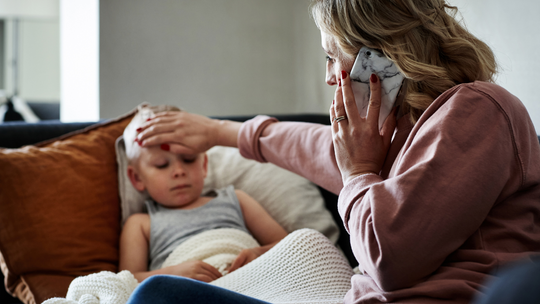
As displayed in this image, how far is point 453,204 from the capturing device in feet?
2.05

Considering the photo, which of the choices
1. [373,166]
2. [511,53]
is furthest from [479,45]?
[511,53]

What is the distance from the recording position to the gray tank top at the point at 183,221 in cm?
135

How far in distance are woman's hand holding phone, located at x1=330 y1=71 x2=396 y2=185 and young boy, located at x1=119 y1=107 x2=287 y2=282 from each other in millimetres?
559

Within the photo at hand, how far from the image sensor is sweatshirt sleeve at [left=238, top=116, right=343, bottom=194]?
1.08 meters

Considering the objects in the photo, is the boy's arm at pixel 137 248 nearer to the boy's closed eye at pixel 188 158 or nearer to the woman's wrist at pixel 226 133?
the boy's closed eye at pixel 188 158

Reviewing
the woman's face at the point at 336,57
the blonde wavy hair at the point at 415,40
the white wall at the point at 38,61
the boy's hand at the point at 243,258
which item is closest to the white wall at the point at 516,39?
the blonde wavy hair at the point at 415,40

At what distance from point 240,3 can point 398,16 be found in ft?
5.79

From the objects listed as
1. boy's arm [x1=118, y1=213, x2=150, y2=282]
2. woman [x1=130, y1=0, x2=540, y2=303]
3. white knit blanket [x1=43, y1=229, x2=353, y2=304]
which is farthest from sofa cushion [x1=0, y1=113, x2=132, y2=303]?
woman [x1=130, y1=0, x2=540, y2=303]

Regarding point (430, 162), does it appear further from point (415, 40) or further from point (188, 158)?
point (188, 158)

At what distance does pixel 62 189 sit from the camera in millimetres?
1290

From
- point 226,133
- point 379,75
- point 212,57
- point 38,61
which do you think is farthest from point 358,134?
point 38,61

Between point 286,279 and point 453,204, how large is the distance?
473 millimetres

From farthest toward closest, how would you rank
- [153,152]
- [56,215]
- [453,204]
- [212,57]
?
[212,57]
[153,152]
[56,215]
[453,204]

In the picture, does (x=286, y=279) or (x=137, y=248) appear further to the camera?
(x=137, y=248)
